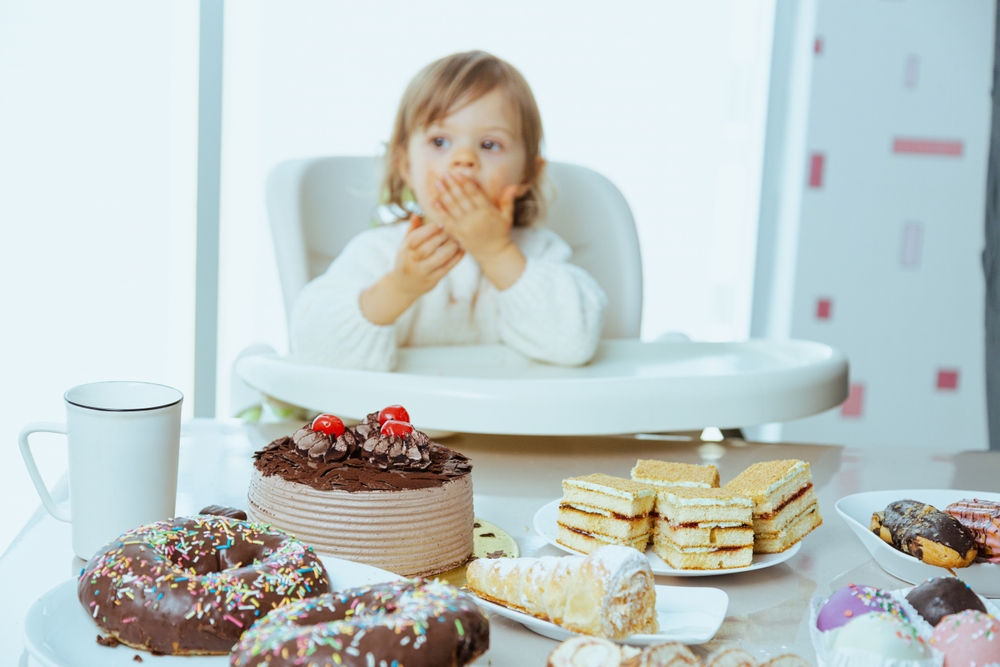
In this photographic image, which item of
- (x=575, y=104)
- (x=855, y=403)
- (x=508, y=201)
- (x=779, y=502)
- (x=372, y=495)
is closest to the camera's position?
(x=372, y=495)

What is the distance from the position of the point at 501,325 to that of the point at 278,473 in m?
1.13

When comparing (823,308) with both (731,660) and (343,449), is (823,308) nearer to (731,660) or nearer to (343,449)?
(343,449)

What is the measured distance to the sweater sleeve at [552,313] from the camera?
171 centimetres

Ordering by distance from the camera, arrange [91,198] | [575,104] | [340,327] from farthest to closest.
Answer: [575,104]
[91,198]
[340,327]

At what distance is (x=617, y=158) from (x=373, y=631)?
2.64 m

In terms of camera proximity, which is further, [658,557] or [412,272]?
[412,272]

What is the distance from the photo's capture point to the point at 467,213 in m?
1.69

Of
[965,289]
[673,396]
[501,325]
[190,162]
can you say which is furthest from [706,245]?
[673,396]

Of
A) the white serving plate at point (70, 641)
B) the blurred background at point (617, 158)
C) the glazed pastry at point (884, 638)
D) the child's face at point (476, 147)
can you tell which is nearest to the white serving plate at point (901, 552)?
the glazed pastry at point (884, 638)

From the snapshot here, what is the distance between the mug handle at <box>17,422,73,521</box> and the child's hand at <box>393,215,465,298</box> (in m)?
0.80

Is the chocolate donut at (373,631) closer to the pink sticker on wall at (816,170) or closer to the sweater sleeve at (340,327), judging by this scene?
the sweater sleeve at (340,327)

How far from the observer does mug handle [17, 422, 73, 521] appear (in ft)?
2.61

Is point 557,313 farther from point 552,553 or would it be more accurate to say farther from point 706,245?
point 706,245

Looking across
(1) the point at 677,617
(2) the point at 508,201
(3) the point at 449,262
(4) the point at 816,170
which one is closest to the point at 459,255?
(3) the point at 449,262
